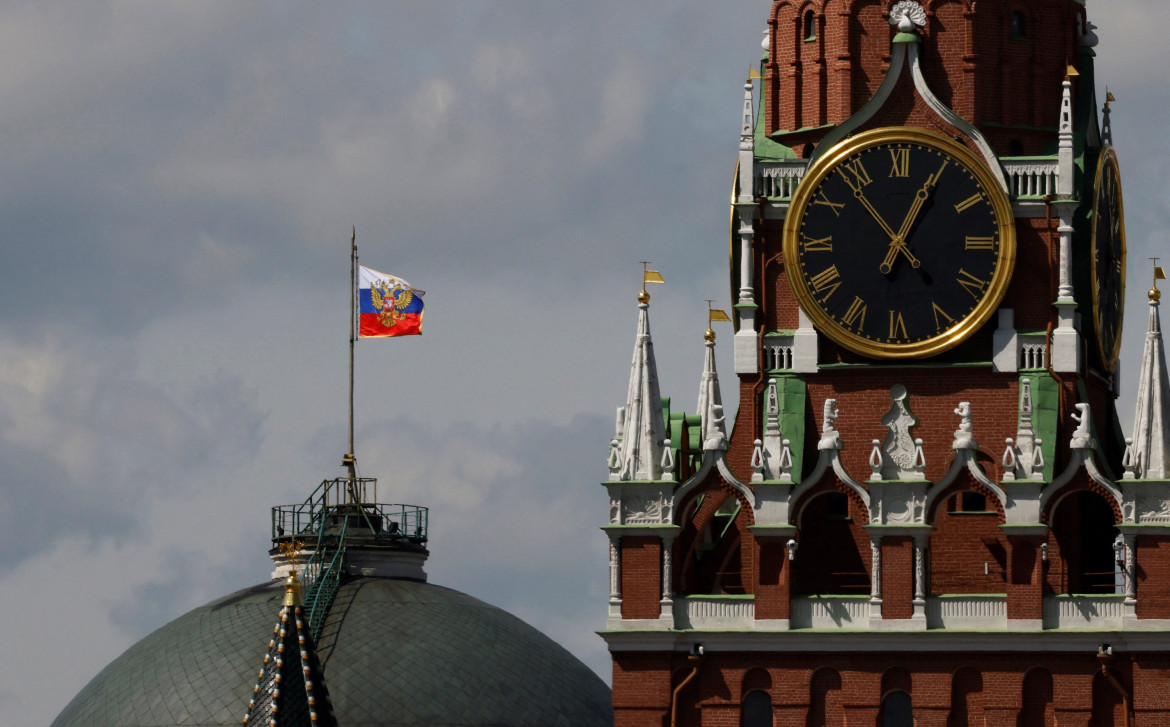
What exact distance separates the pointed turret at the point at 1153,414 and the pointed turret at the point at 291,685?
70.2 ft

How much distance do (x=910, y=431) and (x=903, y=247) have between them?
184 inches

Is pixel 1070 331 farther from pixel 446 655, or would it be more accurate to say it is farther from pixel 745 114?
pixel 446 655

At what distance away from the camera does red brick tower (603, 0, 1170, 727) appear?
104 meters

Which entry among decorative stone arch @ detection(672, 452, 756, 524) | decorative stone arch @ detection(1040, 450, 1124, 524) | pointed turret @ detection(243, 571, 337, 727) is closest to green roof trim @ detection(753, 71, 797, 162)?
decorative stone arch @ detection(672, 452, 756, 524)

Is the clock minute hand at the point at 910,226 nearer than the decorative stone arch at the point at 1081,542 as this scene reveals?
No

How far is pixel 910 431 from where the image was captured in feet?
352

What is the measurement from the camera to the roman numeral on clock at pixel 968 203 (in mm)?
107562

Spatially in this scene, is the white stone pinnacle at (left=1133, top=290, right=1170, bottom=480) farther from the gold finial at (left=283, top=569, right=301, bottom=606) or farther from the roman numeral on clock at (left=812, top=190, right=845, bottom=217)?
the gold finial at (left=283, top=569, right=301, bottom=606)

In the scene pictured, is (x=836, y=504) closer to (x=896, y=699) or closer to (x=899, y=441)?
(x=899, y=441)

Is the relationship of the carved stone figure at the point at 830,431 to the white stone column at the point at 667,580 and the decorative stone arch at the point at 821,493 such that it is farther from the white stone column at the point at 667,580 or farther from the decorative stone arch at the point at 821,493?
the white stone column at the point at 667,580

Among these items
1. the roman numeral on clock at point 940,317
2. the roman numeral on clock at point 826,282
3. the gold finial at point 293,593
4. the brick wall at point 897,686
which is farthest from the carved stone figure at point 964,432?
the gold finial at point 293,593

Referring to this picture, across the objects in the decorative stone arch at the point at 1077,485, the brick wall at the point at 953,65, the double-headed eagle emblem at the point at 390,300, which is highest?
the brick wall at the point at 953,65

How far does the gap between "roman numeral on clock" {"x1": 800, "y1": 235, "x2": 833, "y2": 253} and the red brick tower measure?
0.07 meters

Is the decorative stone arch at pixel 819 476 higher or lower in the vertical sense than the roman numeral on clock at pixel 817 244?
lower
